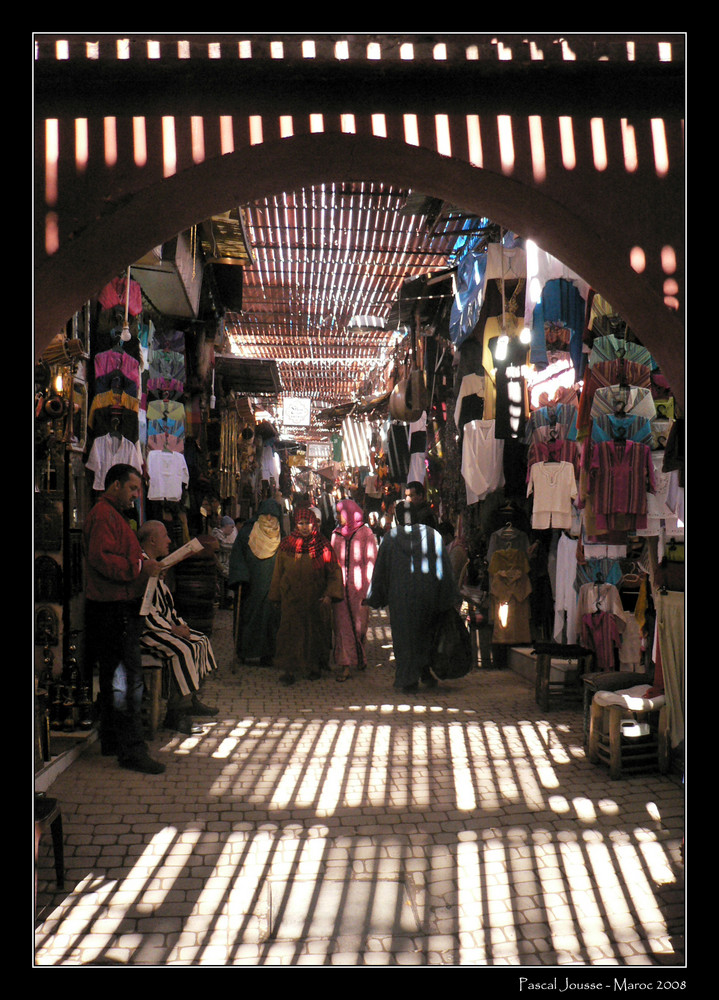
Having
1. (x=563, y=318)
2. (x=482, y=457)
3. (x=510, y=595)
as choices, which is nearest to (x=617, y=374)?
(x=563, y=318)

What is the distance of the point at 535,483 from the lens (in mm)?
6859

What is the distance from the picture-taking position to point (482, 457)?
775cm

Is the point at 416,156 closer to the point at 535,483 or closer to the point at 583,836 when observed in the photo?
the point at 583,836

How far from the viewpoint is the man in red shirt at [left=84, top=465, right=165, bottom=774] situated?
15.8 feet

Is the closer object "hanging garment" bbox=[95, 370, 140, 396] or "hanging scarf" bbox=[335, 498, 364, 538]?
"hanging garment" bbox=[95, 370, 140, 396]

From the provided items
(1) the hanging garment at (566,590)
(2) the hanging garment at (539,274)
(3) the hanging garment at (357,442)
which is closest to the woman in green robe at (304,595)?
(1) the hanging garment at (566,590)

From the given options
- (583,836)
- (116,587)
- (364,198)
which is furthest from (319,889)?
(364,198)

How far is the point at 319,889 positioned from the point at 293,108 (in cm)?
334

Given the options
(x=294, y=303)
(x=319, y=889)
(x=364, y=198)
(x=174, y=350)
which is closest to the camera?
(x=319, y=889)

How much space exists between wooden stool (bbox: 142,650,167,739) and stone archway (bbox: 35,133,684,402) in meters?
3.25

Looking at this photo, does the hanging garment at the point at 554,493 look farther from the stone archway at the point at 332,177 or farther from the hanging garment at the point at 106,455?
the stone archway at the point at 332,177

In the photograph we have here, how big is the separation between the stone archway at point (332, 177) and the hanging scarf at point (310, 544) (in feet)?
16.3

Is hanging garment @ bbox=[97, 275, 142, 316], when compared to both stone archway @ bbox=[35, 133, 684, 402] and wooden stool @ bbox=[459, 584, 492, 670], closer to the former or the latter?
stone archway @ bbox=[35, 133, 684, 402]

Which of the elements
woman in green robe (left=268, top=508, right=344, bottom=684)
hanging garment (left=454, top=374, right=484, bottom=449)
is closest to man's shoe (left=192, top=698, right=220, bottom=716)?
woman in green robe (left=268, top=508, right=344, bottom=684)
